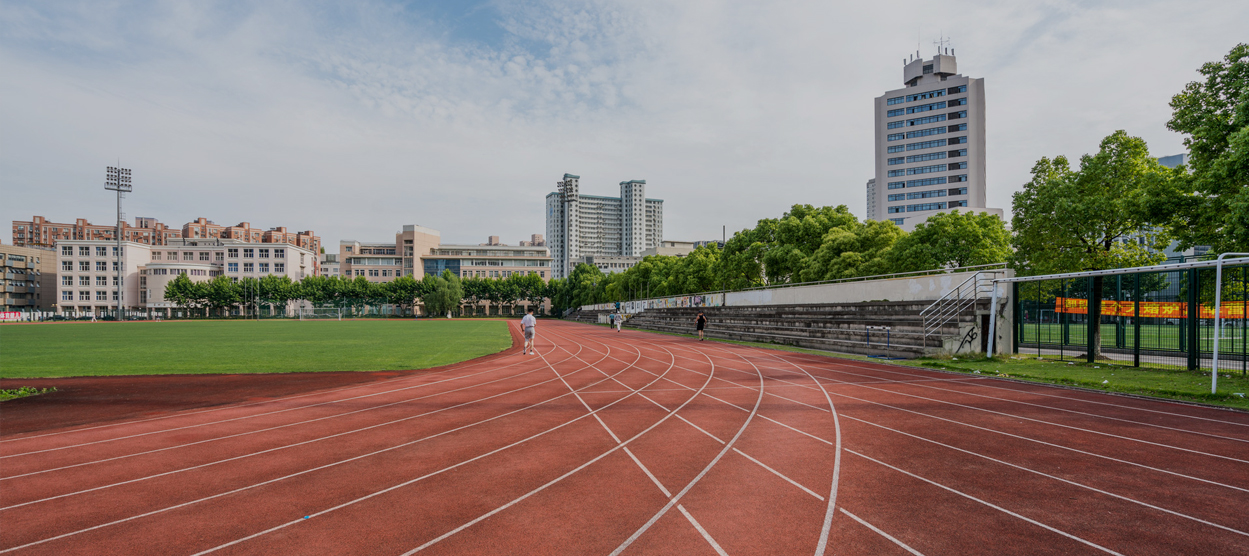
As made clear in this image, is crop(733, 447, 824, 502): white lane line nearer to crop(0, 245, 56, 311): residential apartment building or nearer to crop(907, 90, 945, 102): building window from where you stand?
crop(907, 90, 945, 102): building window

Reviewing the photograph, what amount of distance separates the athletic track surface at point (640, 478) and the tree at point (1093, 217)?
1041cm

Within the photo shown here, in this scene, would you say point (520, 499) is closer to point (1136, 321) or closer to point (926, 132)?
point (1136, 321)

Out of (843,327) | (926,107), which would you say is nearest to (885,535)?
(843,327)

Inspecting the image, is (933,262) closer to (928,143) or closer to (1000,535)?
(1000,535)

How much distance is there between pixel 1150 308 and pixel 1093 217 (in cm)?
337

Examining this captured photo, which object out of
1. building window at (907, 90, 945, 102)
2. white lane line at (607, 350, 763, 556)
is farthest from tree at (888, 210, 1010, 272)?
building window at (907, 90, 945, 102)

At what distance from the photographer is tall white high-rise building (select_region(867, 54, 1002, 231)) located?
281 ft

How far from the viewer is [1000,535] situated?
14.9 feet

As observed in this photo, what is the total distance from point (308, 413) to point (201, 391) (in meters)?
4.75

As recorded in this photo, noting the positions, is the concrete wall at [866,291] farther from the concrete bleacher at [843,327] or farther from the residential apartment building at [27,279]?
the residential apartment building at [27,279]

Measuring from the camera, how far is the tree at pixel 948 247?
2803cm

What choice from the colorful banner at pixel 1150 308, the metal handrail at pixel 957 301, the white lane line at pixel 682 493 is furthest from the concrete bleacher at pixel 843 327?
the white lane line at pixel 682 493

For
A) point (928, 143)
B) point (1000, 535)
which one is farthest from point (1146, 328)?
point (928, 143)

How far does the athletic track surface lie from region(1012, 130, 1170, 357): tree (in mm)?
10408
